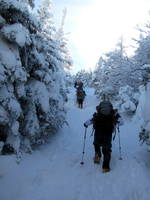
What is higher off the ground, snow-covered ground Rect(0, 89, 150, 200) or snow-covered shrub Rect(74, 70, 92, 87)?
snow-covered shrub Rect(74, 70, 92, 87)

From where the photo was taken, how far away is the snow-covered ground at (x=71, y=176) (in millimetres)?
5730

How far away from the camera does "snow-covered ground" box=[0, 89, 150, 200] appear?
5.73 metres

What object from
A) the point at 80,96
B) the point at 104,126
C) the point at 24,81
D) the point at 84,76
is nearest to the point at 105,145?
the point at 104,126

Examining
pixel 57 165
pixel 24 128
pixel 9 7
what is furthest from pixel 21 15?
pixel 57 165

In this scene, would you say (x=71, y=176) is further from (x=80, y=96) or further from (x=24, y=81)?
(x=80, y=96)

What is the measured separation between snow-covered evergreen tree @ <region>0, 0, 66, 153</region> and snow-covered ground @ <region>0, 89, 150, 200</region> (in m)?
0.67

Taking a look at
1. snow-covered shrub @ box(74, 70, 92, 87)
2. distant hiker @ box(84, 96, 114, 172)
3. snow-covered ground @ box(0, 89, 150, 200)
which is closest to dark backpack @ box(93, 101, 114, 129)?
distant hiker @ box(84, 96, 114, 172)

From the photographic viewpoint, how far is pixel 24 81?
7.11 metres

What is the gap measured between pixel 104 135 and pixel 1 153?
3.14m

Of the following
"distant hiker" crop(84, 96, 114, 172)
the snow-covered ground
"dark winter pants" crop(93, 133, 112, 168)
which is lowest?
the snow-covered ground

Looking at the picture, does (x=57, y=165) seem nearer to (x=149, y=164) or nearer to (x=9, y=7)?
(x=149, y=164)

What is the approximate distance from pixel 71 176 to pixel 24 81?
10.3 ft

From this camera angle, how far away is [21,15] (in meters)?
7.23

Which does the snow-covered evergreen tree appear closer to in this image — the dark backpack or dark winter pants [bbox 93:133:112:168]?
the dark backpack
